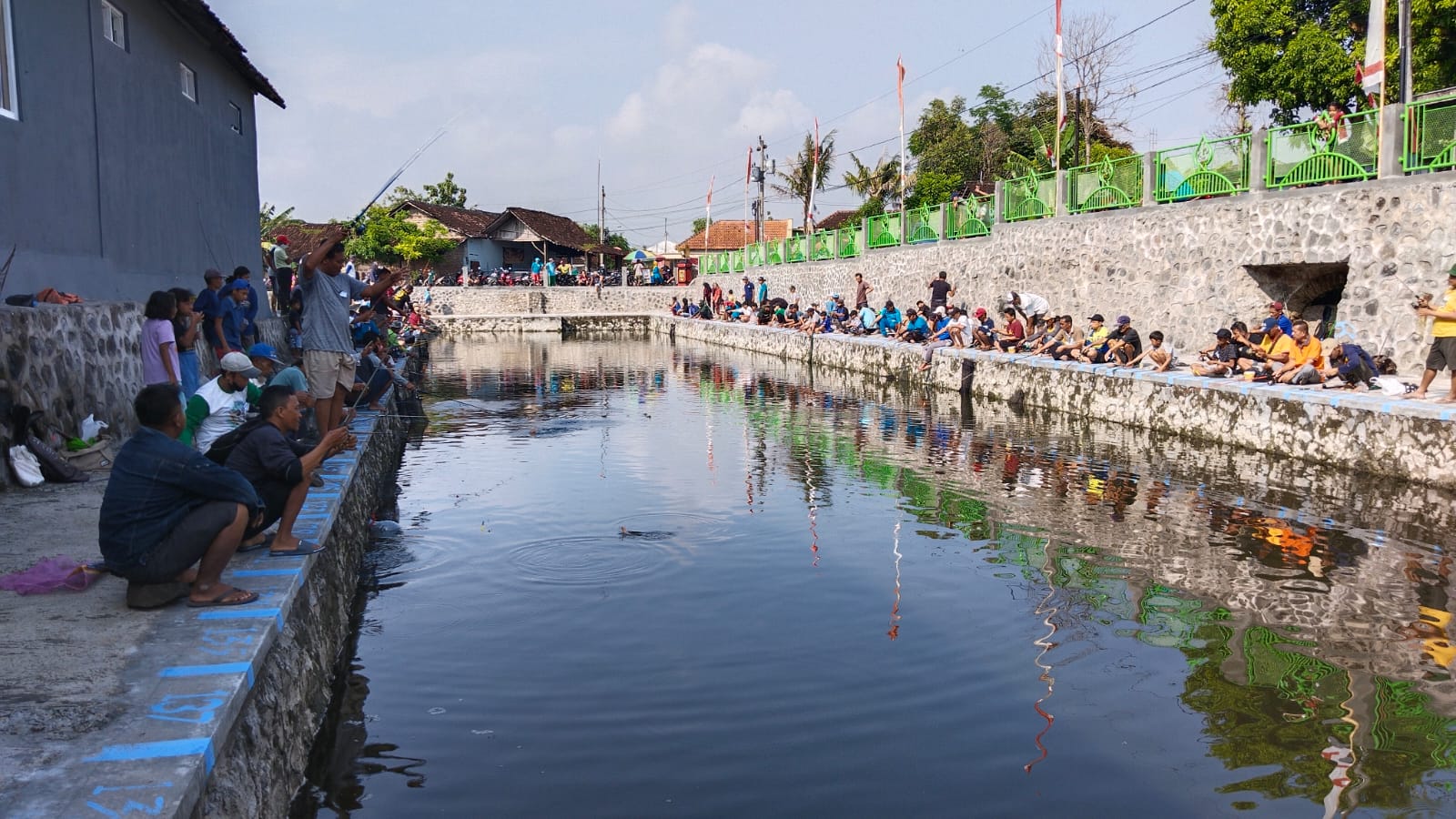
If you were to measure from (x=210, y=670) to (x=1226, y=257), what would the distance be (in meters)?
16.4

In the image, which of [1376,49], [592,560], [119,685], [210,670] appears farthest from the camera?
[1376,49]

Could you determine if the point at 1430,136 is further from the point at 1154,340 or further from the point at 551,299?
the point at 551,299

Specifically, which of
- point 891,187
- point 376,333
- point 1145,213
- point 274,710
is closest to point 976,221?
point 1145,213

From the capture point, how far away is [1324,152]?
1527cm

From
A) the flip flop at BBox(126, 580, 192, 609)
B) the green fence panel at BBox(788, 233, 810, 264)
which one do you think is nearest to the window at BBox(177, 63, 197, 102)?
the flip flop at BBox(126, 580, 192, 609)

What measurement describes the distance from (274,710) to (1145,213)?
57.3ft

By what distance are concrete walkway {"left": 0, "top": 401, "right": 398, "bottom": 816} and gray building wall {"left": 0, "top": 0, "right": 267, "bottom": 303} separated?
5.46 metres

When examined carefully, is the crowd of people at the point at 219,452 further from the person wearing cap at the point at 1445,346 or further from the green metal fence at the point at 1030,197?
the green metal fence at the point at 1030,197

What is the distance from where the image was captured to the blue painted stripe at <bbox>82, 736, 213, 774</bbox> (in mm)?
3410

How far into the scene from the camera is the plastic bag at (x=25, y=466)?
24.5 ft

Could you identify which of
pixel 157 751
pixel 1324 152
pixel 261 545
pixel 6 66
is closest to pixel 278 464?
pixel 261 545

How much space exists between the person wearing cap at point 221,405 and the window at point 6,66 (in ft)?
14.4

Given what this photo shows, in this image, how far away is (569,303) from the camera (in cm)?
5056

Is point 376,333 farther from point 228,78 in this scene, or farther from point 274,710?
point 274,710
